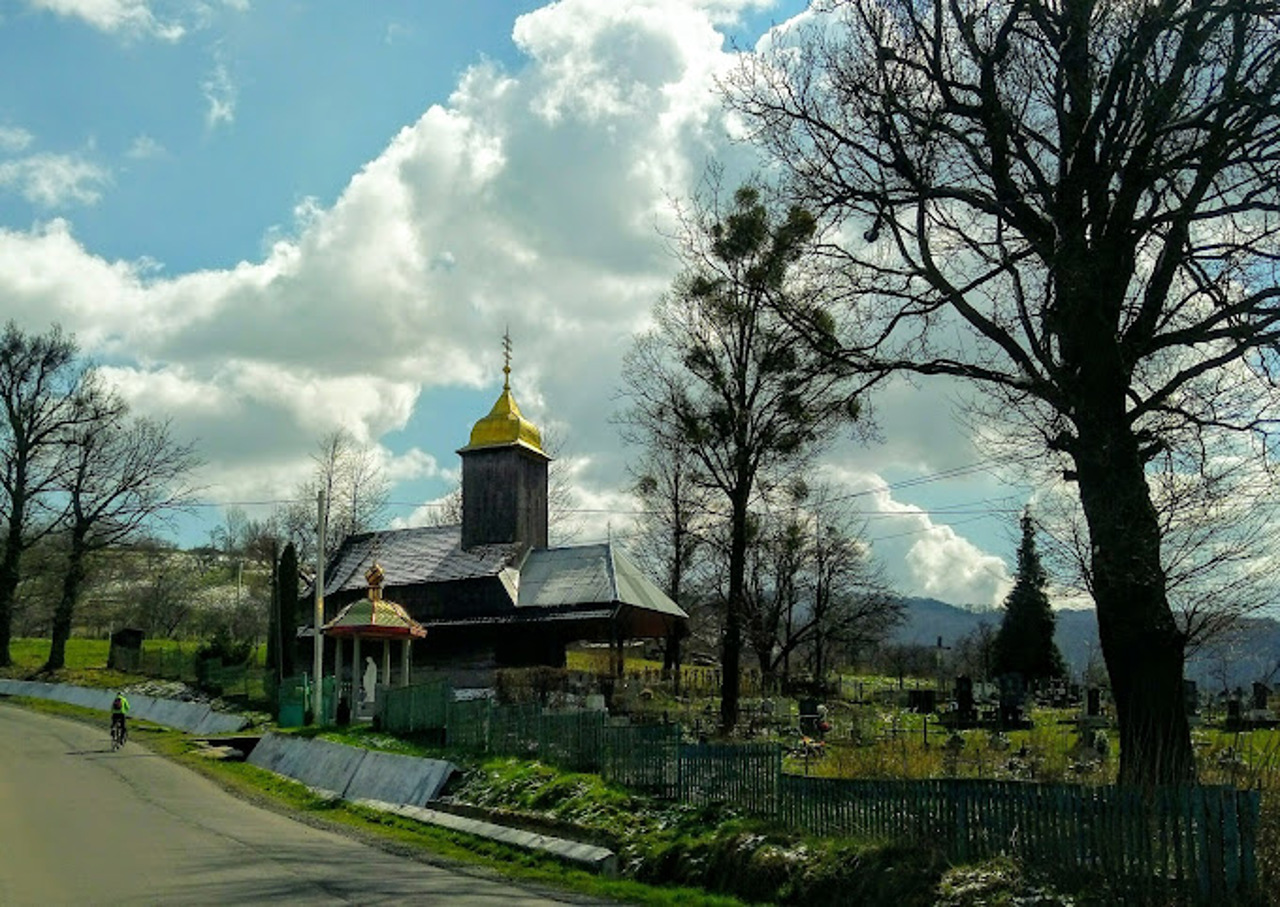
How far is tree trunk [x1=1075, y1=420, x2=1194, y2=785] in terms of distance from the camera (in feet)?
43.4

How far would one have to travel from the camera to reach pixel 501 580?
42344 mm

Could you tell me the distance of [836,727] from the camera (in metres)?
30.6

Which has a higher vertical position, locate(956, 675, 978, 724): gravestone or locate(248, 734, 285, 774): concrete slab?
locate(956, 675, 978, 724): gravestone

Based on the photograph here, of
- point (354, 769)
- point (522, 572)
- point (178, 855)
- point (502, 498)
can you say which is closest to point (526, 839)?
point (178, 855)

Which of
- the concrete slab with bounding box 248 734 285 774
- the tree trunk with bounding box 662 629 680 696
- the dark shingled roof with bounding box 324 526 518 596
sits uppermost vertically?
the dark shingled roof with bounding box 324 526 518 596

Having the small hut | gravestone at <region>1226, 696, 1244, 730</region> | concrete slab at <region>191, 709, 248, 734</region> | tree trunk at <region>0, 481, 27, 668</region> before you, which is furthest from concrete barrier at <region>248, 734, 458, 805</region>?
tree trunk at <region>0, 481, 27, 668</region>

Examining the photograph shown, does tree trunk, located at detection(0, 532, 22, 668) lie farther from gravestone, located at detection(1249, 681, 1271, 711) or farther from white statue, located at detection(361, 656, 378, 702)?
gravestone, located at detection(1249, 681, 1271, 711)

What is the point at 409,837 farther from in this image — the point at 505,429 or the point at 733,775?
the point at 505,429

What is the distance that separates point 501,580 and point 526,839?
25.2 metres

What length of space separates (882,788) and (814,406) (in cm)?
550

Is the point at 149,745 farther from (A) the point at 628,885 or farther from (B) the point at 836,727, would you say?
→ (A) the point at 628,885

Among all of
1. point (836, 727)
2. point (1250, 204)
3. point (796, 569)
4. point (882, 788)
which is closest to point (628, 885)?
point (882, 788)

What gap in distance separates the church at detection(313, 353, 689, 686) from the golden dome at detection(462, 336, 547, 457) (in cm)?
5

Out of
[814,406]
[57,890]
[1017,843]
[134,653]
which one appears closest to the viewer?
[1017,843]
